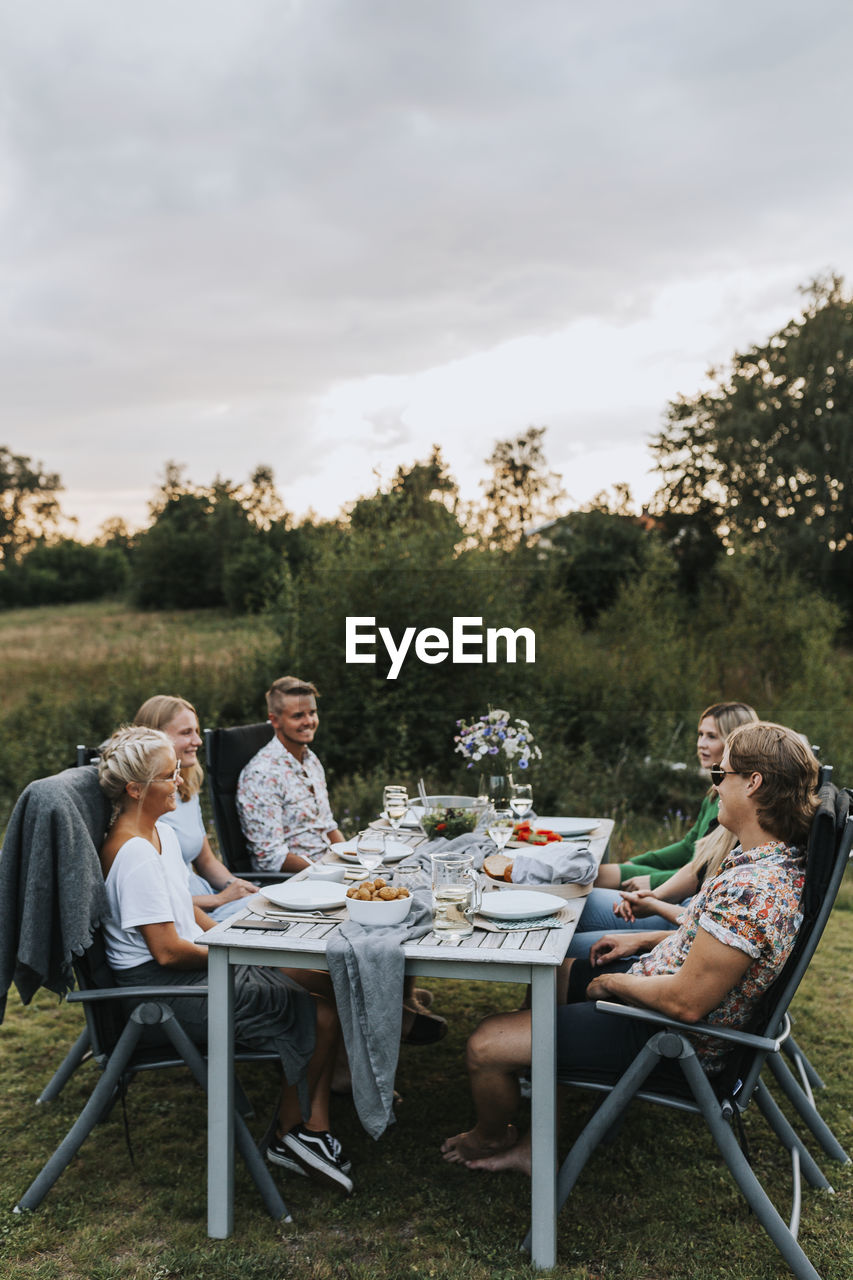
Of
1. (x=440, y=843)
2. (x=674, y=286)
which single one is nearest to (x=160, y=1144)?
(x=440, y=843)

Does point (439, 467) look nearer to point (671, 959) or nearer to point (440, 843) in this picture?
point (440, 843)

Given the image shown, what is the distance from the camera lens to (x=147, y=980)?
2.51 m

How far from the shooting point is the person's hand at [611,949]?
2.73 meters

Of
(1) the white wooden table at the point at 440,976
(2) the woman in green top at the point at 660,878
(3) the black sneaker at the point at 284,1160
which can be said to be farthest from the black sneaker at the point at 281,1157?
(2) the woman in green top at the point at 660,878

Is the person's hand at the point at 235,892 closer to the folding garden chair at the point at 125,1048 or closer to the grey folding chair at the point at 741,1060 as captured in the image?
the folding garden chair at the point at 125,1048

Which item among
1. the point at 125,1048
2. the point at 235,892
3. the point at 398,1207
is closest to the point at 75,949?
the point at 125,1048

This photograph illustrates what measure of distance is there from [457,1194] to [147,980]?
40.1 inches

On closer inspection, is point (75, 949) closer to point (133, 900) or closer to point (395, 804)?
point (133, 900)

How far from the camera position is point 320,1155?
2625 millimetres

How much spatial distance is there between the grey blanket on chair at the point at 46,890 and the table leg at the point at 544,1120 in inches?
44.0

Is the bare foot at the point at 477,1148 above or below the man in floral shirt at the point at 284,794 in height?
below

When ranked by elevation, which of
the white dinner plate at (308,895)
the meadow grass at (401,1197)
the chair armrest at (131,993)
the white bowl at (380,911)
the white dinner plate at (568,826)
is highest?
the white bowl at (380,911)

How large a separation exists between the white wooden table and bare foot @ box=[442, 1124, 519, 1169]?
47 cm

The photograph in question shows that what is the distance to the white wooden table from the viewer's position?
7.14 ft
